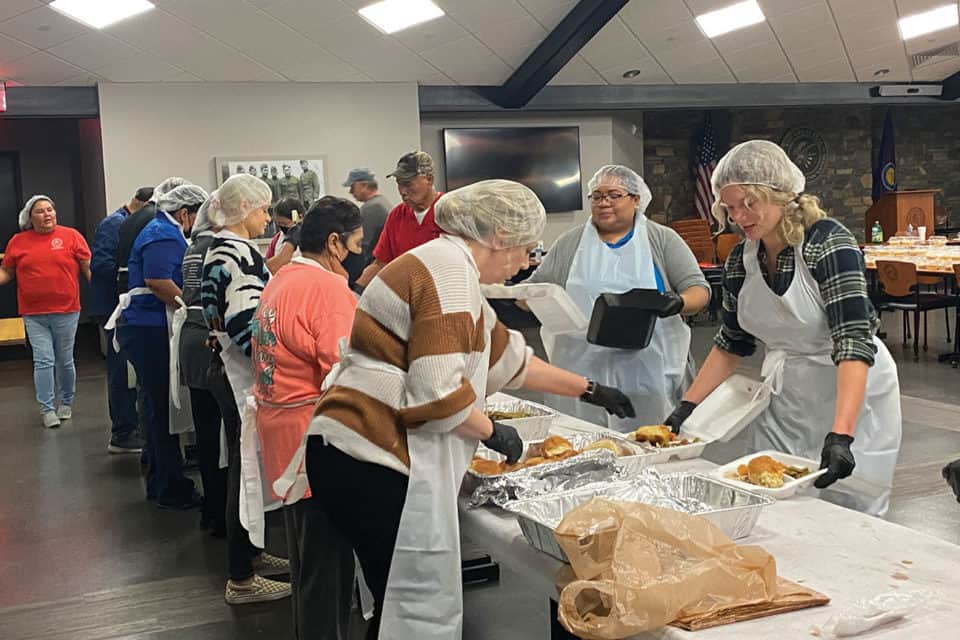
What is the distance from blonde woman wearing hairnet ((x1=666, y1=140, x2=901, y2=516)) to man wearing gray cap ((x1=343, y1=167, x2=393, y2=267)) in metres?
2.95

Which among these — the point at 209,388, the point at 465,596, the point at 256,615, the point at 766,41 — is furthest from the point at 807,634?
the point at 766,41

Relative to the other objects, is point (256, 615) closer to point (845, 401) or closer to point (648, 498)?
point (648, 498)

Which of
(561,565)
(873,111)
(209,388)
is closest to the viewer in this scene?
(561,565)

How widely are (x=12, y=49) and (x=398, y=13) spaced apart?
311cm

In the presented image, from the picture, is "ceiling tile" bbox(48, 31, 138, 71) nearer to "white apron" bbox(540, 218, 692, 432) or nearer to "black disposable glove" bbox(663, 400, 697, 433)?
"white apron" bbox(540, 218, 692, 432)

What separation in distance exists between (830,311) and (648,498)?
70 centimetres

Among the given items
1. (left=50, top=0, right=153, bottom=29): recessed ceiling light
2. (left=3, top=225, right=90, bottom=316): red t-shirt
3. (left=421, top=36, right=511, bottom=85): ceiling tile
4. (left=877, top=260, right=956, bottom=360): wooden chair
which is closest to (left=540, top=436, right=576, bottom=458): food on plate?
(left=3, top=225, right=90, bottom=316): red t-shirt

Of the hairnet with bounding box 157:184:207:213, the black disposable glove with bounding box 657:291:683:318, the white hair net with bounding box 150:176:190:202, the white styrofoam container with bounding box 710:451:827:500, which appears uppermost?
the white hair net with bounding box 150:176:190:202

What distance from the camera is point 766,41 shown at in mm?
10039

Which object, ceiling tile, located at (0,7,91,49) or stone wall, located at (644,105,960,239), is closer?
ceiling tile, located at (0,7,91,49)

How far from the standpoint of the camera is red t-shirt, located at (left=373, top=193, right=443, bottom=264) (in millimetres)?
4023

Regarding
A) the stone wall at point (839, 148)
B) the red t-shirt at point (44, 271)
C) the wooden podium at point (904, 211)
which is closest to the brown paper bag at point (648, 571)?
the red t-shirt at point (44, 271)

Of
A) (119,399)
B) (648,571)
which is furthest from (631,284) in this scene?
(119,399)

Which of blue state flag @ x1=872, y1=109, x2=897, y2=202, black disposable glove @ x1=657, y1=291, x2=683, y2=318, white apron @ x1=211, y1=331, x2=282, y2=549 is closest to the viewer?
white apron @ x1=211, y1=331, x2=282, y2=549
